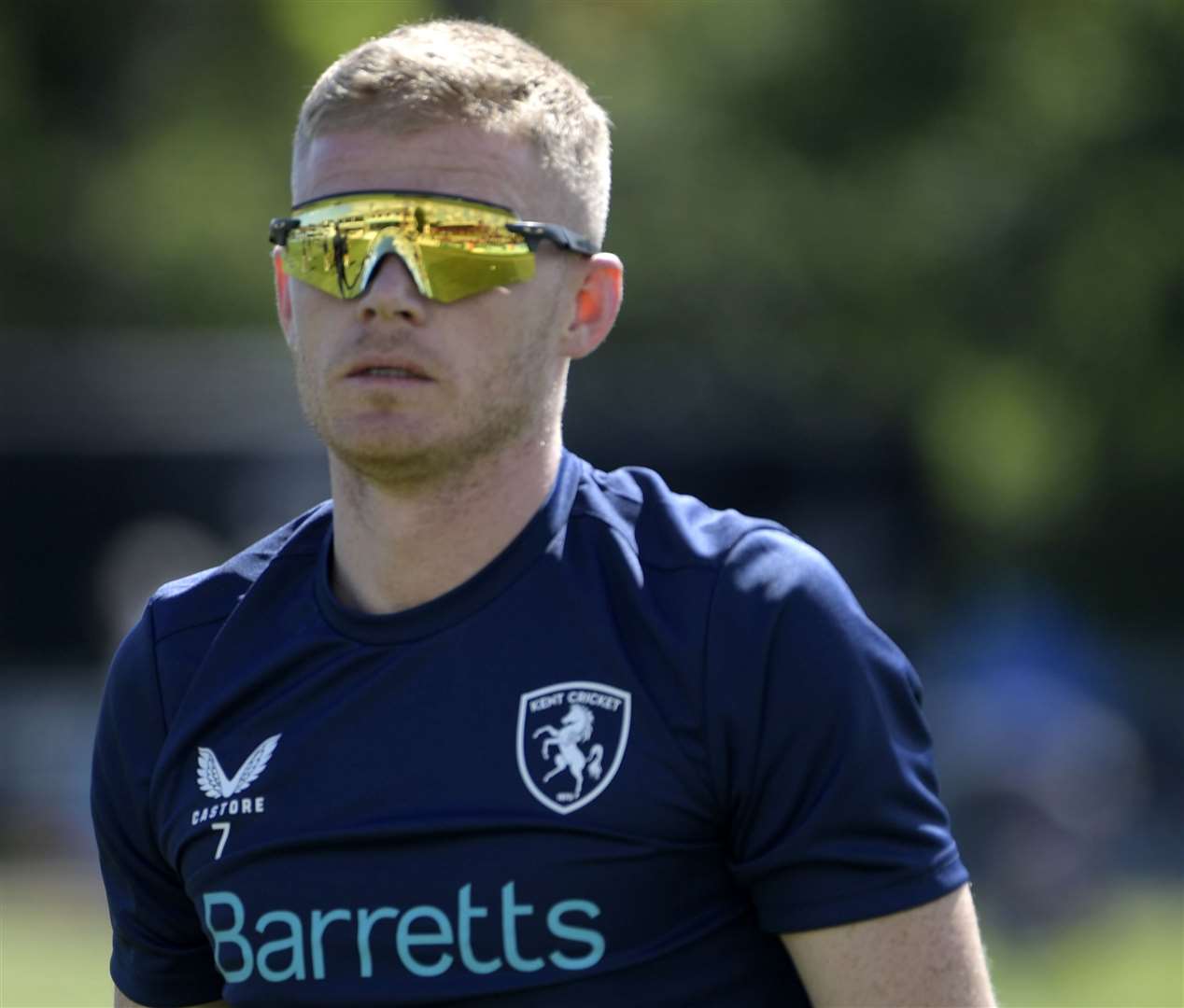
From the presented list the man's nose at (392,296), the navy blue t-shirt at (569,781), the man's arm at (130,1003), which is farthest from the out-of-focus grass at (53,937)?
the man's nose at (392,296)

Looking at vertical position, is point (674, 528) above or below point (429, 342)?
below

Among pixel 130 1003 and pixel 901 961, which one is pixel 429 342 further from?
pixel 130 1003

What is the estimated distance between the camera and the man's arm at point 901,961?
3.04m

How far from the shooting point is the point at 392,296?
3.38 meters

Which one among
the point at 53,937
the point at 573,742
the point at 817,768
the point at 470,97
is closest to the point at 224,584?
the point at 573,742

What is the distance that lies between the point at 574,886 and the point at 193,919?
2.80 feet

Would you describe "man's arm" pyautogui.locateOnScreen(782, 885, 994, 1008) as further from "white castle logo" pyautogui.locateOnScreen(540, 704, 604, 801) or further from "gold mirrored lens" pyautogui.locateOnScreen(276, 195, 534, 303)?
"gold mirrored lens" pyautogui.locateOnScreen(276, 195, 534, 303)

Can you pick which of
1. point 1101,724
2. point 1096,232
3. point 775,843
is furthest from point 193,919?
point 1096,232

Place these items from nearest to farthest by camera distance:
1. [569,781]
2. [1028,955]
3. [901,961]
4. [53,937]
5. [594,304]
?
[901,961]
[569,781]
[594,304]
[1028,955]
[53,937]

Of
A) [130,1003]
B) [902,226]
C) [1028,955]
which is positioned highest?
[902,226]

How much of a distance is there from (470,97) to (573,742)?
108cm

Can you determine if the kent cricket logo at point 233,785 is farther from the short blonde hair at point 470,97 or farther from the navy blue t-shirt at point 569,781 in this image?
the short blonde hair at point 470,97

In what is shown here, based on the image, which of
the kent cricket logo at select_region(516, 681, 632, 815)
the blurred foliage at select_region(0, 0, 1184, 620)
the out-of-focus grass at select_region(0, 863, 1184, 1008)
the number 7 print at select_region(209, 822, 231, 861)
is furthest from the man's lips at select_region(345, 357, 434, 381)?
the blurred foliage at select_region(0, 0, 1184, 620)

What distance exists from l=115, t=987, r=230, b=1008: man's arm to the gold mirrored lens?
50.4 inches
